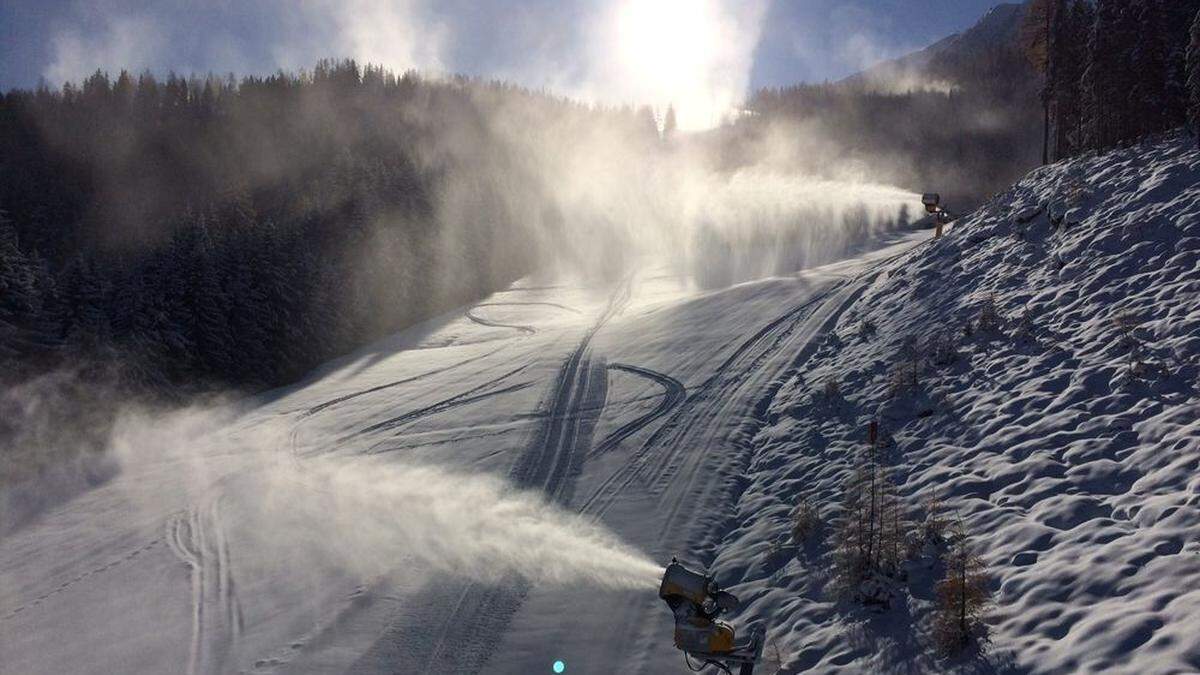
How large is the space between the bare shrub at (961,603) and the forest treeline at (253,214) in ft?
115

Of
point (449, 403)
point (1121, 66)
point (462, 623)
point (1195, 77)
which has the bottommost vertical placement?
point (462, 623)

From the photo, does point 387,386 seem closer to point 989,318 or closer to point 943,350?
point 943,350

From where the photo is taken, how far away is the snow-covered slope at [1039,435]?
715 cm

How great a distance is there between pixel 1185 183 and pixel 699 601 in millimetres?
14997

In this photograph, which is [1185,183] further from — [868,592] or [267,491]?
[267,491]

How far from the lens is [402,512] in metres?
15.5

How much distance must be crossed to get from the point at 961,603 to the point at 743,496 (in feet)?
18.9

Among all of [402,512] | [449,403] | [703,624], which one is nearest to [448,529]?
[402,512]

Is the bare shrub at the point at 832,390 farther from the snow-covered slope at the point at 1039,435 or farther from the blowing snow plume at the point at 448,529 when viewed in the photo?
the blowing snow plume at the point at 448,529

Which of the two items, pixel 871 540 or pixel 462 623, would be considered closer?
pixel 871 540

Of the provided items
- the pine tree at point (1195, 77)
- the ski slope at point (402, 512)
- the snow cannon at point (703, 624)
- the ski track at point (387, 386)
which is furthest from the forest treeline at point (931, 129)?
the snow cannon at point (703, 624)

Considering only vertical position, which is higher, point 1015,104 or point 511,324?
point 1015,104

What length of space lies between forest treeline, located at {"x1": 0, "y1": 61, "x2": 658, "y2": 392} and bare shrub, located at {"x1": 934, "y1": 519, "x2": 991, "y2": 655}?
35071mm

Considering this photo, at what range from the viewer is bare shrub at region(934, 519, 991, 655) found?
7.47 m
